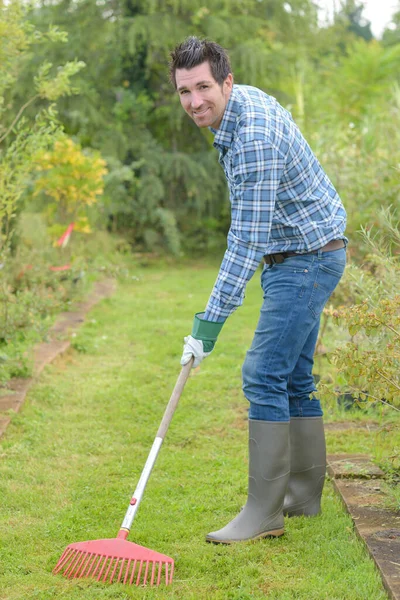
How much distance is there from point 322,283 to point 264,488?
0.80 m

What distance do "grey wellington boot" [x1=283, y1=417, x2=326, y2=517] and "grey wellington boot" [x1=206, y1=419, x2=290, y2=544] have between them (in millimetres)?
225

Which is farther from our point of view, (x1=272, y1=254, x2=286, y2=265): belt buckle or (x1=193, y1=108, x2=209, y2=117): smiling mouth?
(x1=272, y1=254, x2=286, y2=265): belt buckle

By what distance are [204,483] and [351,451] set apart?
80 cm

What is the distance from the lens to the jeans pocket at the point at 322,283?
3148mm

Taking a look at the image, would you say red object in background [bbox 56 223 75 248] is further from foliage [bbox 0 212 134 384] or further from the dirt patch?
the dirt patch

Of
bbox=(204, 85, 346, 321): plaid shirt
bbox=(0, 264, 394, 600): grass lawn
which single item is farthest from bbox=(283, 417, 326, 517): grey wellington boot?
bbox=(204, 85, 346, 321): plaid shirt

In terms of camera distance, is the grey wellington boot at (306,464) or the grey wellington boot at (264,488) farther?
the grey wellington boot at (306,464)

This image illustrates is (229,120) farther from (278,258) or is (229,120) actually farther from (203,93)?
(278,258)

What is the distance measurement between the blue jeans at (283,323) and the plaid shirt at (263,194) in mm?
83

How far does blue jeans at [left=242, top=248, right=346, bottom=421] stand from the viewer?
3.12 meters

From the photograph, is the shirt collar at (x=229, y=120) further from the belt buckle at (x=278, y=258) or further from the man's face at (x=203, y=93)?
the belt buckle at (x=278, y=258)

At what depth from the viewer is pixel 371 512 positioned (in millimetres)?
3279

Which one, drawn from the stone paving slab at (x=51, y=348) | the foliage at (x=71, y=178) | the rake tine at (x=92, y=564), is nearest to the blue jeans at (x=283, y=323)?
the rake tine at (x=92, y=564)

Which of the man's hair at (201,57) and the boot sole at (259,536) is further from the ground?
the man's hair at (201,57)
